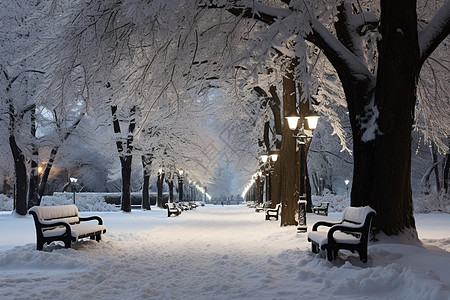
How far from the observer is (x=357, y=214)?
859cm

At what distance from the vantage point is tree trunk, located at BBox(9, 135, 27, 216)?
23578mm

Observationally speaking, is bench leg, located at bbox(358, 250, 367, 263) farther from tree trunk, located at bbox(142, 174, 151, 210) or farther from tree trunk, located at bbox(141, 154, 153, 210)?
tree trunk, located at bbox(142, 174, 151, 210)

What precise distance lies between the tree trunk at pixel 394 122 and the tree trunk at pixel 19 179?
64.4 ft

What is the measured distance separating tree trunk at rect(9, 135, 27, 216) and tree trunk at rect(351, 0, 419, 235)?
64.4 feet

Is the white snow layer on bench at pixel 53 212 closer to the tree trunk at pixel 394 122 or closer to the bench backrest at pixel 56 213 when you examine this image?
the bench backrest at pixel 56 213

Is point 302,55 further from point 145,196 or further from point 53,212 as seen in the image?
point 145,196

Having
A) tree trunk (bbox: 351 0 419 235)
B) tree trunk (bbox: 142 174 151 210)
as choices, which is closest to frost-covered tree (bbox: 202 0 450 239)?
tree trunk (bbox: 351 0 419 235)

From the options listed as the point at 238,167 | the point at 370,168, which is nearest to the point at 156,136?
the point at 238,167

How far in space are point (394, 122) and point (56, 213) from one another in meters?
7.83

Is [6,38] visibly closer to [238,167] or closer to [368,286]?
[368,286]

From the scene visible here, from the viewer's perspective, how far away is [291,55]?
13.5 metres

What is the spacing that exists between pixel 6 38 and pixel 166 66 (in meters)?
13.9

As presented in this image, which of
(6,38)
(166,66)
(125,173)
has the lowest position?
(125,173)

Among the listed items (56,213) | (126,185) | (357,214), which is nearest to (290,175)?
(357,214)
